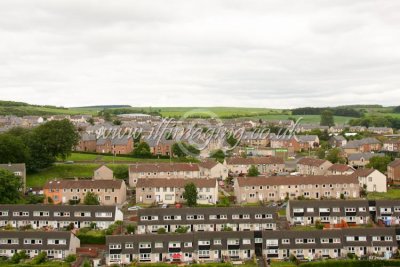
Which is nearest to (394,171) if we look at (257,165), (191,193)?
(257,165)

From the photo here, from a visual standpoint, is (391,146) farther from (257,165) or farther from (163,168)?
(163,168)

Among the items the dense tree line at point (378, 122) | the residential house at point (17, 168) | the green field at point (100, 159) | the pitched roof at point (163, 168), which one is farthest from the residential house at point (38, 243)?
the dense tree line at point (378, 122)

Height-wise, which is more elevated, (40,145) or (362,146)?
(40,145)

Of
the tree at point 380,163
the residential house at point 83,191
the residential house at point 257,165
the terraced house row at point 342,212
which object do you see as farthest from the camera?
the residential house at point 257,165

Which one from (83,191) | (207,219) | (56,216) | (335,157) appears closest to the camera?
(207,219)

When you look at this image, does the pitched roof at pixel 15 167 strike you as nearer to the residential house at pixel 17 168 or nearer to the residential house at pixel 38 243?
the residential house at pixel 17 168

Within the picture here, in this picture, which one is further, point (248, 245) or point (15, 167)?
point (15, 167)

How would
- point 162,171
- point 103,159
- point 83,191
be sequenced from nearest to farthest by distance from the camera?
point 83,191 < point 162,171 < point 103,159

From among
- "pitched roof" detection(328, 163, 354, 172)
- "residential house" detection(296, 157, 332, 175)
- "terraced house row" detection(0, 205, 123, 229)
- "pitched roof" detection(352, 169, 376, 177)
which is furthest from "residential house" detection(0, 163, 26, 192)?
"pitched roof" detection(352, 169, 376, 177)
